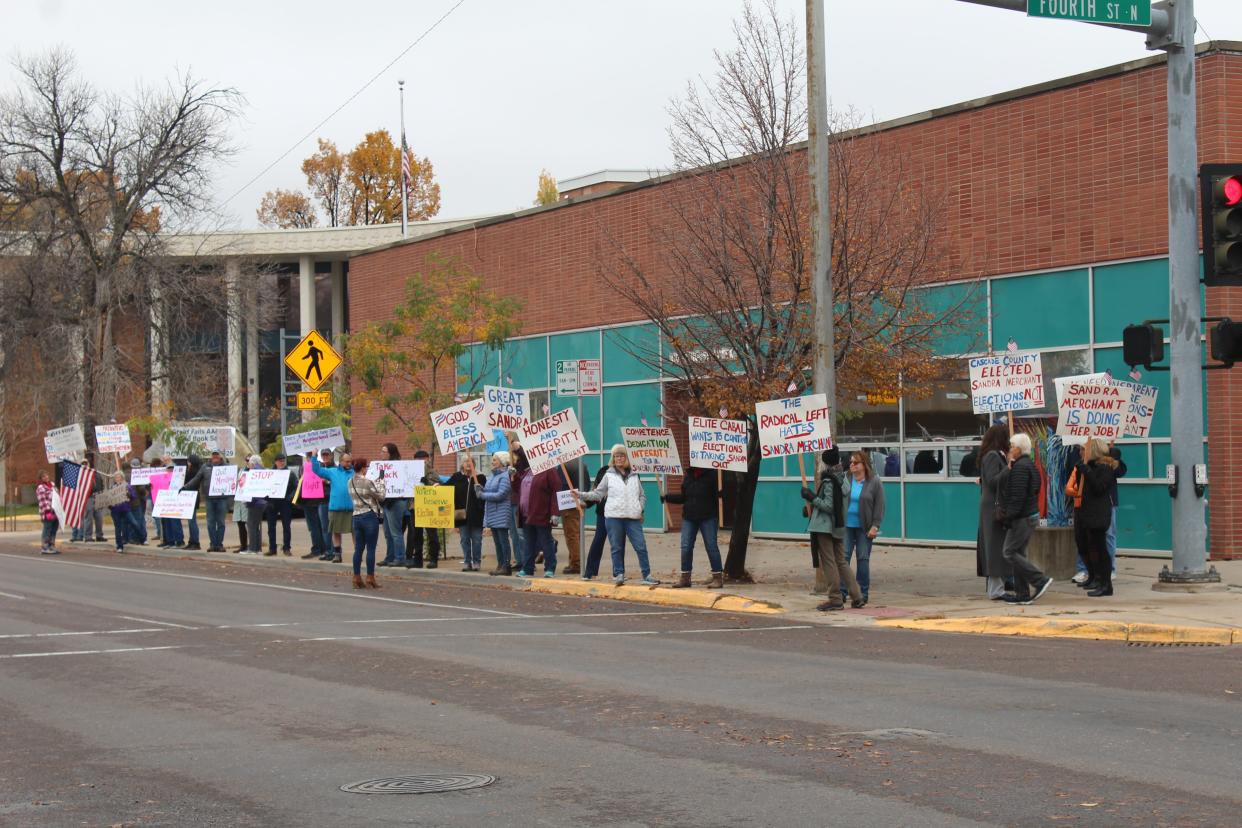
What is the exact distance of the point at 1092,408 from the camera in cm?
1772

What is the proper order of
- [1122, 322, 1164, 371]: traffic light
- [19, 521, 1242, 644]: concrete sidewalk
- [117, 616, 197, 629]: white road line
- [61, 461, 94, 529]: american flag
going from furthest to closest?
1. [61, 461, 94, 529]: american flag
2. [1122, 322, 1164, 371]: traffic light
3. [117, 616, 197, 629]: white road line
4. [19, 521, 1242, 644]: concrete sidewalk

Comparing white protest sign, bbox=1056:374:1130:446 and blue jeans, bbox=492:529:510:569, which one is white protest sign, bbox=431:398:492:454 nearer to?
blue jeans, bbox=492:529:510:569

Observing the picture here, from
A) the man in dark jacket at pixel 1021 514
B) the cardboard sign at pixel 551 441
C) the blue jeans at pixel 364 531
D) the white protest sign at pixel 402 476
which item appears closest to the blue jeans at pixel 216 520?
the white protest sign at pixel 402 476

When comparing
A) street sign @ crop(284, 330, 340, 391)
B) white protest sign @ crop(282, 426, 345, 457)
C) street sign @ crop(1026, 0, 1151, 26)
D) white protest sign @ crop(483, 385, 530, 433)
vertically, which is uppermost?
street sign @ crop(1026, 0, 1151, 26)

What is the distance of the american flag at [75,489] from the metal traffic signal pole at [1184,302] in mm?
23287

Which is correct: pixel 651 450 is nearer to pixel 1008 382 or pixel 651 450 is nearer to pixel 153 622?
pixel 1008 382

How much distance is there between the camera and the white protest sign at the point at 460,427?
23.4 metres

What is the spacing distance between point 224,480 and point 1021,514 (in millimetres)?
16892

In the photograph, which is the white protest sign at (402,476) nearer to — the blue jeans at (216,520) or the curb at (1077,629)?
the blue jeans at (216,520)

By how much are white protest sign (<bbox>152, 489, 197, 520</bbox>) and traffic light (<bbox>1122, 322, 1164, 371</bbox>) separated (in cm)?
1907

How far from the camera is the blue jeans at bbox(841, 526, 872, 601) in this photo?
694 inches

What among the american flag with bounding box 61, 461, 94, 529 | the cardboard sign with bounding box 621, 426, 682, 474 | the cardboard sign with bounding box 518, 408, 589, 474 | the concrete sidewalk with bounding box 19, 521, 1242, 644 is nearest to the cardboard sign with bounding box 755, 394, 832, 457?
the concrete sidewalk with bounding box 19, 521, 1242, 644

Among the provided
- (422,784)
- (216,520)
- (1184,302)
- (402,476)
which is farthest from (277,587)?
(422,784)

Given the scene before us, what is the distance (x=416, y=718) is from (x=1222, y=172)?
946 centimetres
